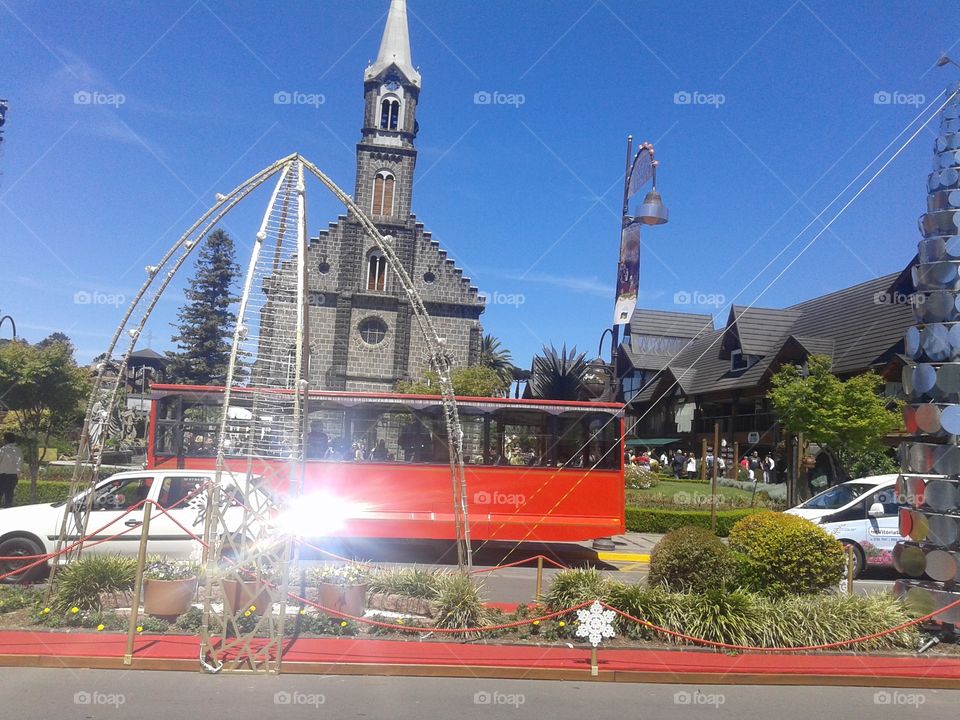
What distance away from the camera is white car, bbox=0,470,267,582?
10.9 meters

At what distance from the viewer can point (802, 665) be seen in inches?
315

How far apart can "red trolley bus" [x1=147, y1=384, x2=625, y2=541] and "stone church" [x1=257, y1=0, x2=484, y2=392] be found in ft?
94.3

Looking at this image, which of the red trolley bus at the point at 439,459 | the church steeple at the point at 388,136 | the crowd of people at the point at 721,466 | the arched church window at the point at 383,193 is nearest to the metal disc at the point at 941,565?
the red trolley bus at the point at 439,459

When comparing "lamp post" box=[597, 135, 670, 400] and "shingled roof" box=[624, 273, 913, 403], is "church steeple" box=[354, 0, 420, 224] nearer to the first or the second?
"shingled roof" box=[624, 273, 913, 403]

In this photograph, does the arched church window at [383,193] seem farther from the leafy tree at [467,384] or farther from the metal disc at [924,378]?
the metal disc at [924,378]

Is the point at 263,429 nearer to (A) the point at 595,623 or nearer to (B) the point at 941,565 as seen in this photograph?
(A) the point at 595,623

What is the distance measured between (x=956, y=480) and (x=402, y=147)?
4107 cm

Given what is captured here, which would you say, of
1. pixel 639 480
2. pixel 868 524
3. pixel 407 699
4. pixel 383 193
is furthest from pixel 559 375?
pixel 383 193

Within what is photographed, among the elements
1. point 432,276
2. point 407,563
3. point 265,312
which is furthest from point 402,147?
point 265,312

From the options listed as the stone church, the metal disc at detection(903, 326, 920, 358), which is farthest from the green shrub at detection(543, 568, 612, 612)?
the stone church

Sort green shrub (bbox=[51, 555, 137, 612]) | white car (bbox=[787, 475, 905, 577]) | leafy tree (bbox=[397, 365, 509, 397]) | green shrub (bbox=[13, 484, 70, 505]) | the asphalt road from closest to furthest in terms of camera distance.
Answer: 1. the asphalt road
2. green shrub (bbox=[51, 555, 137, 612])
3. white car (bbox=[787, 475, 905, 577])
4. green shrub (bbox=[13, 484, 70, 505])
5. leafy tree (bbox=[397, 365, 509, 397])

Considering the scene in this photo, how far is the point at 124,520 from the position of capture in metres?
11.3

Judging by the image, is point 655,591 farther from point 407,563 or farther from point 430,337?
point 407,563

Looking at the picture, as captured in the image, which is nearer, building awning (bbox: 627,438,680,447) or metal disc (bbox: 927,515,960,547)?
metal disc (bbox: 927,515,960,547)
